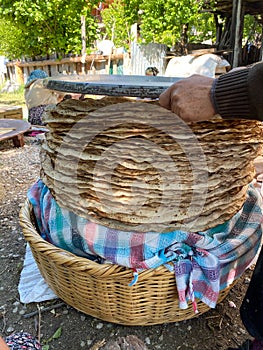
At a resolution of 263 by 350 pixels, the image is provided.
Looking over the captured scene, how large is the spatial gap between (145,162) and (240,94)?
39 cm

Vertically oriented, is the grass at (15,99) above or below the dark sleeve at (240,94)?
below

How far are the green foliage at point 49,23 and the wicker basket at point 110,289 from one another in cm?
641

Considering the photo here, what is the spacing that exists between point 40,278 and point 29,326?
10.7 inches

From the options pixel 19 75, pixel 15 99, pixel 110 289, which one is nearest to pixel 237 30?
pixel 15 99

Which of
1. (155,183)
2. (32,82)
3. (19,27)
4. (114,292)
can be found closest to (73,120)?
(155,183)

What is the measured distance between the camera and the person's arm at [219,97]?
0.78 m

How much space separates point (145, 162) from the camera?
1.04m

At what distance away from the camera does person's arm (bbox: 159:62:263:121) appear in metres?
0.78

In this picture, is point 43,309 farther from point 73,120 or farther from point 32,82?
point 32,82

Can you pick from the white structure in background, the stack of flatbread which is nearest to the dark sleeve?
the stack of flatbread

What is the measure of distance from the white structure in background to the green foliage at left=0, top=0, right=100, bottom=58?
2.45 m

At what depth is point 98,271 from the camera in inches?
41.6

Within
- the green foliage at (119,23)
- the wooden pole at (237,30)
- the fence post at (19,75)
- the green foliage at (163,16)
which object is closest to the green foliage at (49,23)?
the green foliage at (163,16)

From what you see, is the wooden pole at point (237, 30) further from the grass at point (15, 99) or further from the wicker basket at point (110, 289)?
the wicker basket at point (110, 289)
